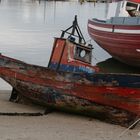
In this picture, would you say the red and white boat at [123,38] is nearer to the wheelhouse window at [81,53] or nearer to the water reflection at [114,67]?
the water reflection at [114,67]

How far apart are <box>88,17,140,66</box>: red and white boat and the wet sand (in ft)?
25.6

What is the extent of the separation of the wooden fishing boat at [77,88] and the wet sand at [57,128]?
211 mm

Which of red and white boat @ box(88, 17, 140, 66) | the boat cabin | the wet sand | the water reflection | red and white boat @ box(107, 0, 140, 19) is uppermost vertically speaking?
the boat cabin

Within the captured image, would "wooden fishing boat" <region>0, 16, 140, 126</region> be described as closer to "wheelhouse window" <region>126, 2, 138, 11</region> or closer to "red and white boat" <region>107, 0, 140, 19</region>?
"red and white boat" <region>107, 0, 140, 19</region>

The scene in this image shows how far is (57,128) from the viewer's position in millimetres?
8977

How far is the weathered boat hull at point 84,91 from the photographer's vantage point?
29.6ft

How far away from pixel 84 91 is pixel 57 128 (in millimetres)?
910

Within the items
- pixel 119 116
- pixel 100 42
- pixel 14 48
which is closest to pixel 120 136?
pixel 119 116

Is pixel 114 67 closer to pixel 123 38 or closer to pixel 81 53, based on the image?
pixel 123 38

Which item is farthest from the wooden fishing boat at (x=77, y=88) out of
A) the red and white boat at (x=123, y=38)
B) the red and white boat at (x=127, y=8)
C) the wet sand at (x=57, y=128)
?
the red and white boat at (x=127, y=8)

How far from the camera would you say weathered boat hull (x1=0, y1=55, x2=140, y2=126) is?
902cm

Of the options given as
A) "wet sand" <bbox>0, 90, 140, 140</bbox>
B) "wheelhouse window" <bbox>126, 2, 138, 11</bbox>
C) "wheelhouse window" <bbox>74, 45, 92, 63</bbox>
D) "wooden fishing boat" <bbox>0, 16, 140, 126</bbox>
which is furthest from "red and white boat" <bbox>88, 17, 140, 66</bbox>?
"wet sand" <bbox>0, 90, 140, 140</bbox>

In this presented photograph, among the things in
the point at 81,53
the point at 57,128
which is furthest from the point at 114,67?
the point at 57,128

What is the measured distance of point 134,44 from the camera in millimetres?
17391
